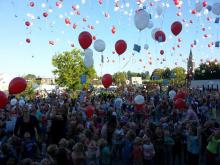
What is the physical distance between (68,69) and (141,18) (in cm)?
4716

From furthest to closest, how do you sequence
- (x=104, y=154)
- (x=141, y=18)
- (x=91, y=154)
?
(x=141, y=18)
(x=104, y=154)
(x=91, y=154)

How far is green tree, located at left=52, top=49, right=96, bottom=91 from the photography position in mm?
58594

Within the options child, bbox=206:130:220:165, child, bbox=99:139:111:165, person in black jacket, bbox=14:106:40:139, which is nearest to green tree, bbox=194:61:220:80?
child, bbox=206:130:220:165

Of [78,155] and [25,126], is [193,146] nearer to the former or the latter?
[78,155]

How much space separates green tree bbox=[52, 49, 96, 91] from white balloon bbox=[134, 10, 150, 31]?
151ft

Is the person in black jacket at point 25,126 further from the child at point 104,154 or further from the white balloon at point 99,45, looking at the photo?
the white balloon at point 99,45

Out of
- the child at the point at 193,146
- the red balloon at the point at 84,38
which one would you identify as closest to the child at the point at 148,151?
the child at the point at 193,146

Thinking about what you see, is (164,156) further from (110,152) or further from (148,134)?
(110,152)

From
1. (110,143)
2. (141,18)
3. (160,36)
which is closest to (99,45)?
(141,18)

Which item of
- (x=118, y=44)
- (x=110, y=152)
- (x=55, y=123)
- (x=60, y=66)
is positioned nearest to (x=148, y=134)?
(x=110, y=152)

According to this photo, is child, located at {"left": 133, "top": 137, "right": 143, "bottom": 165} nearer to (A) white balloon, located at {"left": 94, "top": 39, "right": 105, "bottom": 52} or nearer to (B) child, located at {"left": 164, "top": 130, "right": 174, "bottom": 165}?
(B) child, located at {"left": 164, "top": 130, "right": 174, "bottom": 165}

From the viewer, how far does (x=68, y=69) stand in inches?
2314

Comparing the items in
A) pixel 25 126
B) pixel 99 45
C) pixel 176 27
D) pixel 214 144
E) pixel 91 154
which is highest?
pixel 176 27

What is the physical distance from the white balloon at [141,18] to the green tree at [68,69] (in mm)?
46040
